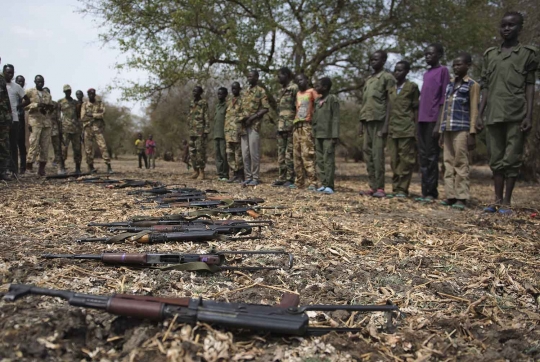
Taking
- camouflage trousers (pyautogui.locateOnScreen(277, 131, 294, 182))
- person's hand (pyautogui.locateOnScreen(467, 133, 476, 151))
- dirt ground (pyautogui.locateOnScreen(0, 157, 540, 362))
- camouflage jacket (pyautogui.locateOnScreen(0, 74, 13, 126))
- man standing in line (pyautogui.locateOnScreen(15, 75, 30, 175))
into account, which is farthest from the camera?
man standing in line (pyautogui.locateOnScreen(15, 75, 30, 175))

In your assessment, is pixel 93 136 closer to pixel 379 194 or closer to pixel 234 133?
pixel 234 133

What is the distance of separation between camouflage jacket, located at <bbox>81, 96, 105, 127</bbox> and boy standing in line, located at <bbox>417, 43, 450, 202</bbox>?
6815mm

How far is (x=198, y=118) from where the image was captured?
854 cm

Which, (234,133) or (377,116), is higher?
(377,116)

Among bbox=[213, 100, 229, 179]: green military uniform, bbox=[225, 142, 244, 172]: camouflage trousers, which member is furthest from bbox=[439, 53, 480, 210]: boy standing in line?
bbox=[213, 100, 229, 179]: green military uniform

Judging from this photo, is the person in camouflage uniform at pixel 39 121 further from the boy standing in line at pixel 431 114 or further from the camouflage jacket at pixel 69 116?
the boy standing in line at pixel 431 114

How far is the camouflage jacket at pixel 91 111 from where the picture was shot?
8.95 metres

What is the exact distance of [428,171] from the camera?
19.4ft

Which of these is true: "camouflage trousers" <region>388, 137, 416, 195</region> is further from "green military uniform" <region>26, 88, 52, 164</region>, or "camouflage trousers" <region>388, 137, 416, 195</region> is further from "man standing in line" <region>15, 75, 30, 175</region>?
"man standing in line" <region>15, 75, 30, 175</region>

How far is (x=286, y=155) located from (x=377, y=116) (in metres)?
1.98

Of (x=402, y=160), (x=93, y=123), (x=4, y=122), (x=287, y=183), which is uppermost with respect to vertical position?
(x=93, y=123)

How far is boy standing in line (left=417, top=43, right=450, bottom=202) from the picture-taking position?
557 centimetres

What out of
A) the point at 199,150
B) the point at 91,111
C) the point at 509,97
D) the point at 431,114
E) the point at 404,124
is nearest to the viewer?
the point at 509,97

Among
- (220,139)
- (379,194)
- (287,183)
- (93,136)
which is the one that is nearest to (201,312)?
(379,194)
